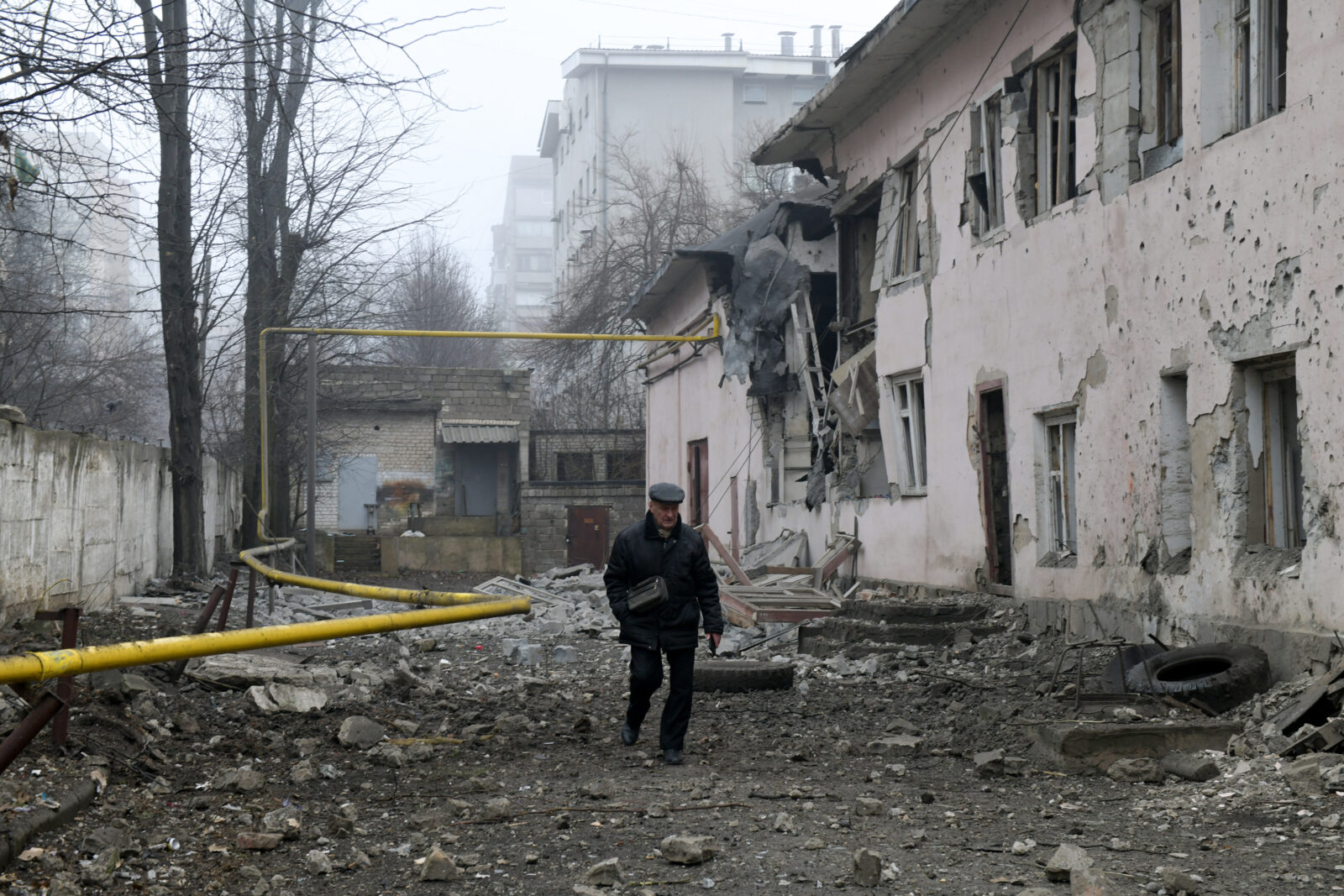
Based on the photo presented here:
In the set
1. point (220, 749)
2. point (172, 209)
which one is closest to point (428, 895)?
point (220, 749)

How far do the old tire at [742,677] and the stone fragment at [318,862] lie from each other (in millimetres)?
5258

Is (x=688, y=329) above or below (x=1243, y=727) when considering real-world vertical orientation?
above

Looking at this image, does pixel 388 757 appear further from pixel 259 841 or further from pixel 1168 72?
pixel 1168 72

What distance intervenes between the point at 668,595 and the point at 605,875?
2968 mm

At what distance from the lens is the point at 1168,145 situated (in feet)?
31.9

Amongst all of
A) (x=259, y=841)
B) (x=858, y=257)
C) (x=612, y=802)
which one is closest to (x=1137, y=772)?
(x=612, y=802)

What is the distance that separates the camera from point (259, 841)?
5.27 metres

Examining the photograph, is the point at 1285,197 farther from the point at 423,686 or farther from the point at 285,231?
the point at 285,231

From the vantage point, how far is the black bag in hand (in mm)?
7605

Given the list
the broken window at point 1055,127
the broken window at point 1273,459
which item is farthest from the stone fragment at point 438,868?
the broken window at point 1055,127

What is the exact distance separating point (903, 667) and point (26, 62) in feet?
25.4

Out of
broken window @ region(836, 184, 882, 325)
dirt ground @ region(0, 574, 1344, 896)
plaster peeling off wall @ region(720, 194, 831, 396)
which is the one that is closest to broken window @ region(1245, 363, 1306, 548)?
dirt ground @ region(0, 574, 1344, 896)

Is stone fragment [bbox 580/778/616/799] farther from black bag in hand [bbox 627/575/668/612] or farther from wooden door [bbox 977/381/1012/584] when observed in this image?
wooden door [bbox 977/381/1012/584]

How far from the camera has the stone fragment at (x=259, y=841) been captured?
5.25m
